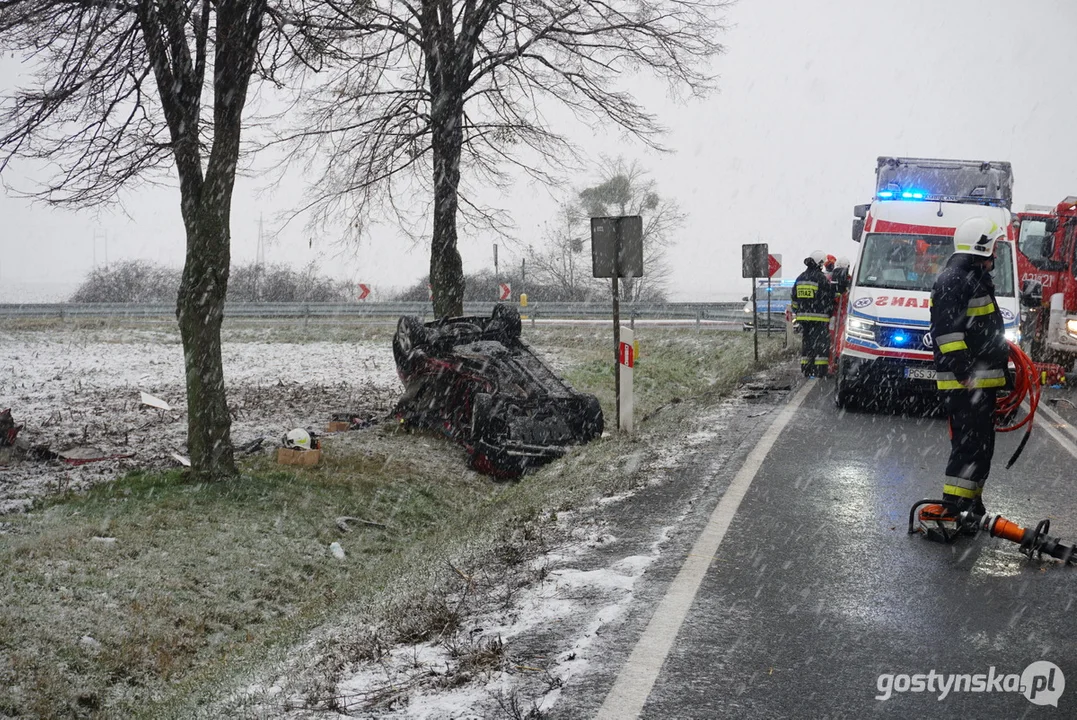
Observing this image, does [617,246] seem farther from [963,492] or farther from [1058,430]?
[963,492]

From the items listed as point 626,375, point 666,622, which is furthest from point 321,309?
A: point 666,622

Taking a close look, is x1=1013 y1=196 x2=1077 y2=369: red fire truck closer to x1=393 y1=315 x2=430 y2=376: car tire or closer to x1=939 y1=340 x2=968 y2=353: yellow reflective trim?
x1=393 y1=315 x2=430 y2=376: car tire

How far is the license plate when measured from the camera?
10.9 meters

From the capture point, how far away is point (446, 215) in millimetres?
16344

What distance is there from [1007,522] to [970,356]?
41.5 inches

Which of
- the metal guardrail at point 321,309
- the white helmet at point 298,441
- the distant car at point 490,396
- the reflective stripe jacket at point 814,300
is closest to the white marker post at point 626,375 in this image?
the distant car at point 490,396

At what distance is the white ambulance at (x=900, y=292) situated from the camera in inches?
437

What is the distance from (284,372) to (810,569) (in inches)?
661

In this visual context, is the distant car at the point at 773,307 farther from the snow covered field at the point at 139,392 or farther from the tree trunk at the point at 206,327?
the tree trunk at the point at 206,327

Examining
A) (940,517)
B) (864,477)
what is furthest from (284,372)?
(940,517)

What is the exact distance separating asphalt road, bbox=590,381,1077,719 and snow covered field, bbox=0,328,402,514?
7270mm

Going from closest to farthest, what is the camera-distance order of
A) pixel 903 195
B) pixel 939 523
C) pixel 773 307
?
1. pixel 939 523
2. pixel 903 195
3. pixel 773 307

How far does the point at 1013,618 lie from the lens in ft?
15.3

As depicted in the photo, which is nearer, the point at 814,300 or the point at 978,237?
the point at 978,237
